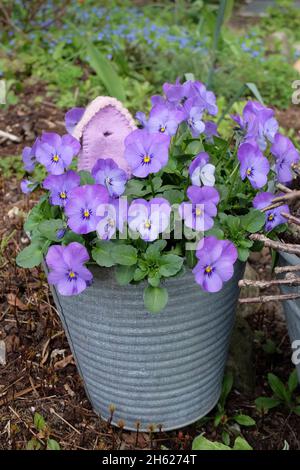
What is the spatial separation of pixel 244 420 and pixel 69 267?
0.79 meters

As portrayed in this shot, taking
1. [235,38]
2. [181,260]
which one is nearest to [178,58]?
[235,38]

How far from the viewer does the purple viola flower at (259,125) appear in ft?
5.06

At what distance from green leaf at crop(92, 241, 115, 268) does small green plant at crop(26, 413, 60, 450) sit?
0.51 meters

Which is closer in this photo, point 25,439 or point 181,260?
point 181,260

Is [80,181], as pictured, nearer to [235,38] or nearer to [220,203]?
[220,203]

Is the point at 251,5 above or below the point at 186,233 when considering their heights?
below

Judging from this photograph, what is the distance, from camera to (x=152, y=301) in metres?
1.35

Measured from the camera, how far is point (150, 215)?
1335 millimetres

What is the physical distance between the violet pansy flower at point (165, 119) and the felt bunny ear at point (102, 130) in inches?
5.3

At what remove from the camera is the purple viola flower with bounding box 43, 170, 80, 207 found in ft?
4.60

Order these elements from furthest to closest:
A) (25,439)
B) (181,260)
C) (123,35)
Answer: (123,35)
(25,439)
(181,260)

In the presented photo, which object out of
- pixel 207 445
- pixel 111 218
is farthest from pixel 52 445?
pixel 111 218

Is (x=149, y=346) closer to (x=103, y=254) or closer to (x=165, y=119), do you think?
(x=103, y=254)

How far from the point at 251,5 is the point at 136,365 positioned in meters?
4.74
